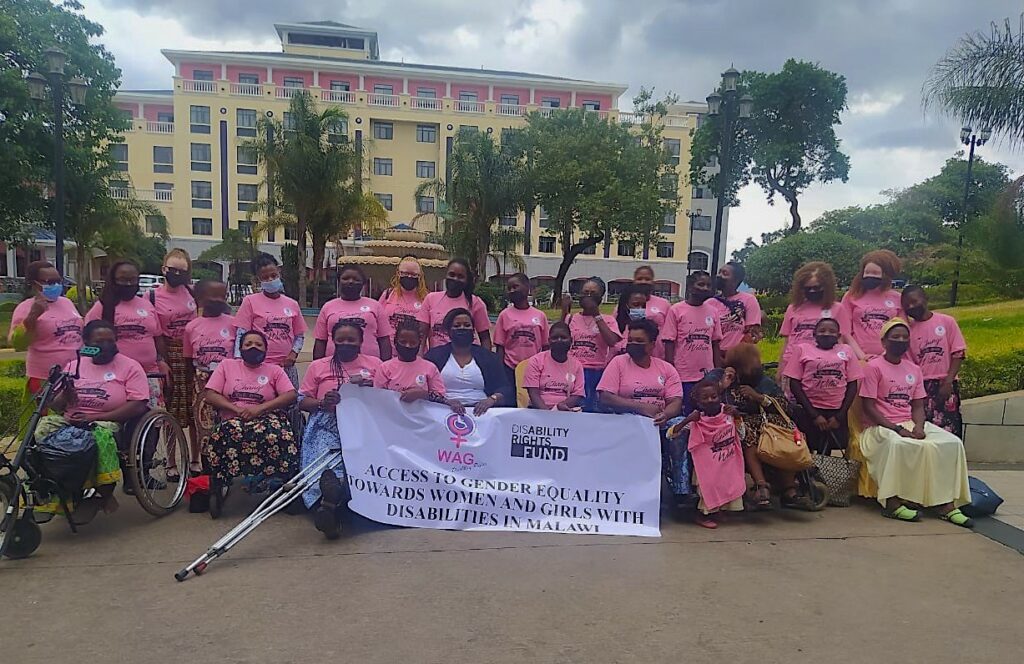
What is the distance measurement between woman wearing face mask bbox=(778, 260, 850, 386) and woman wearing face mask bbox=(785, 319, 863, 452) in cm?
21

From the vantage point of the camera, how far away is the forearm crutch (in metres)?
4.11

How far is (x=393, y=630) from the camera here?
351cm

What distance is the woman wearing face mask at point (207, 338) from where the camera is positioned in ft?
18.2

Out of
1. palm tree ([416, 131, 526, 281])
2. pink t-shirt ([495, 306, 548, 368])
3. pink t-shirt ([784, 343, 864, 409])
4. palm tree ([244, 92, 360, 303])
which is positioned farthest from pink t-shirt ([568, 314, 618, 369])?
palm tree ([416, 131, 526, 281])

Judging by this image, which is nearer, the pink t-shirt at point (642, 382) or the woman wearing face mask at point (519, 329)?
the pink t-shirt at point (642, 382)

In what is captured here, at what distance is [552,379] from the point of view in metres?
5.55

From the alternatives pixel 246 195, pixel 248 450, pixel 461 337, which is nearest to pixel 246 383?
pixel 248 450

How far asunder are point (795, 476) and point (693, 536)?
1108 millimetres

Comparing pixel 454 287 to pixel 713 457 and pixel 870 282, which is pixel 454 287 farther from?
pixel 870 282

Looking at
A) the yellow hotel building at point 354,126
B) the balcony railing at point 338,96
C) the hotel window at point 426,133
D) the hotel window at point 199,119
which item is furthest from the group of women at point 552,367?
the hotel window at point 199,119

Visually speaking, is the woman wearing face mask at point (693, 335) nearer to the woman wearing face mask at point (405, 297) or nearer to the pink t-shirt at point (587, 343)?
the pink t-shirt at point (587, 343)

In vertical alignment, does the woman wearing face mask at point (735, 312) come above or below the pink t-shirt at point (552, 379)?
above

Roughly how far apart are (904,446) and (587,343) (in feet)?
8.48

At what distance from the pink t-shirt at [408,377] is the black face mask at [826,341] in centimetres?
302
